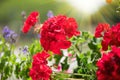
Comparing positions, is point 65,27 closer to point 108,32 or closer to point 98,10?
point 108,32

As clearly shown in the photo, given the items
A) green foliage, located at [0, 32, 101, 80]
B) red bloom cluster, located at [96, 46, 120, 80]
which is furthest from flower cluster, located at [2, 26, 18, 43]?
red bloom cluster, located at [96, 46, 120, 80]

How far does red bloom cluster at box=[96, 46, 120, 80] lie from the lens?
200cm

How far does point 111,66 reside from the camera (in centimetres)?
202

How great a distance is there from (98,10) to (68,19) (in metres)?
7.86

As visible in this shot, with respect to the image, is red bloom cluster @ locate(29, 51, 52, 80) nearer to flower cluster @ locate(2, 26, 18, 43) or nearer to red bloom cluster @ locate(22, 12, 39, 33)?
red bloom cluster @ locate(22, 12, 39, 33)

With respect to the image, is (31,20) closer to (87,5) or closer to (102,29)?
(102,29)

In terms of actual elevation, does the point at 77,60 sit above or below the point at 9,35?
below

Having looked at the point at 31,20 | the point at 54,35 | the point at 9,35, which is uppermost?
the point at 9,35

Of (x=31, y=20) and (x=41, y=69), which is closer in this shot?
(x=41, y=69)

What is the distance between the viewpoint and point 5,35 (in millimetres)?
4141

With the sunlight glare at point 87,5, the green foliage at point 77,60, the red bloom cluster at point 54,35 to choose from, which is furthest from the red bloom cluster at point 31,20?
the sunlight glare at point 87,5

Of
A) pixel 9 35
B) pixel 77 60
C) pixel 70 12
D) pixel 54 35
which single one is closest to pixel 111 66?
pixel 54 35

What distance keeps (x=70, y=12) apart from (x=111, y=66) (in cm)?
936

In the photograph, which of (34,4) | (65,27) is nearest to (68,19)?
(65,27)
